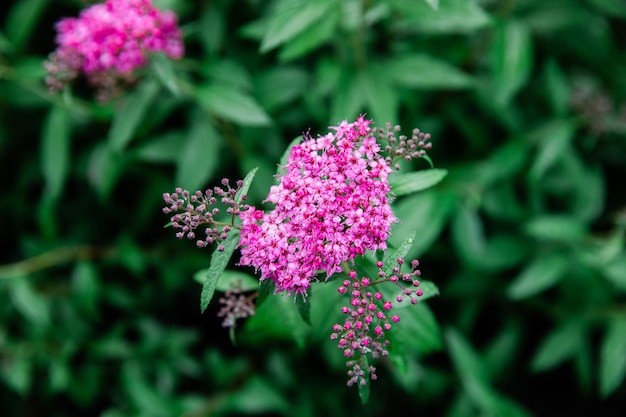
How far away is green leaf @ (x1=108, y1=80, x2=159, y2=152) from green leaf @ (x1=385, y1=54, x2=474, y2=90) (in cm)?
108

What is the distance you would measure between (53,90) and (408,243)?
1657 millimetres

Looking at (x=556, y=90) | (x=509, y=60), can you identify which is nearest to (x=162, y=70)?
(x=509, y=60)

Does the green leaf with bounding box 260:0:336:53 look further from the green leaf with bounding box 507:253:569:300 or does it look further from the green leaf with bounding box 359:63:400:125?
the green leaf with bounding box 507:253:569:300

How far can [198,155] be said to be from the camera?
2.88 meters

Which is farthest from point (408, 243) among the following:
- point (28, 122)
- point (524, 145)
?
point (28, 122)

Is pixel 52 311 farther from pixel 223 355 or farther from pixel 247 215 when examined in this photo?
pixel 247 215

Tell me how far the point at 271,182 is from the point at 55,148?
1.02 metres

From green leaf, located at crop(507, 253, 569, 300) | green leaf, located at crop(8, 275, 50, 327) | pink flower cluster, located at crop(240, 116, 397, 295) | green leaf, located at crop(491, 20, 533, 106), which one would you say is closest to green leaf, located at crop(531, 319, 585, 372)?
green leaf, located at crop(507, 253, 569, 300)

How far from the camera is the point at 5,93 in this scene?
328 cm

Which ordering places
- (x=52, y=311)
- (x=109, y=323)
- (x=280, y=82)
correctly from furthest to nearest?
(x=109, y=323), (x=52, y=311), (x=280, y=82)

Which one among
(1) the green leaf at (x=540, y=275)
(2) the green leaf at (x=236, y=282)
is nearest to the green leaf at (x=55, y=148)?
(2) the green leaf at (x=236, y=282)

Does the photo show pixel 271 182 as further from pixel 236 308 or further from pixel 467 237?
pixel 236 308

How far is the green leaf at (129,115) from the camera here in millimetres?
2676

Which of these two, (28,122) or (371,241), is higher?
(28,122)
